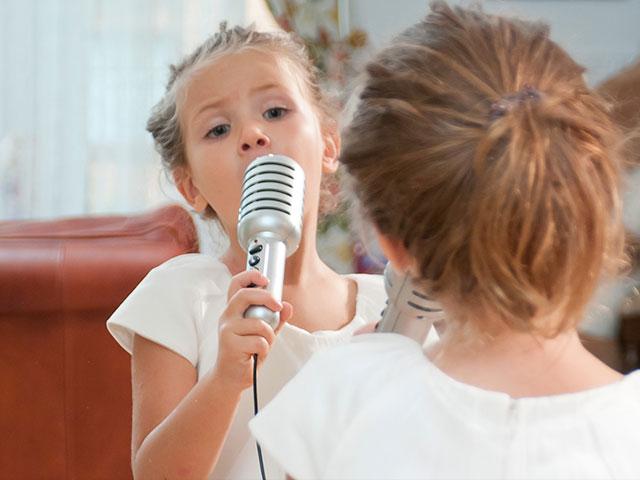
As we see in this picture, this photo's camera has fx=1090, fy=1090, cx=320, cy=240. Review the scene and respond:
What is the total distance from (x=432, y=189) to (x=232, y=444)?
489 millimetres

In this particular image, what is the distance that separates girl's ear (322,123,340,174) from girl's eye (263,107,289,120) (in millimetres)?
86

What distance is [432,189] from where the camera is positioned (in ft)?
2.62

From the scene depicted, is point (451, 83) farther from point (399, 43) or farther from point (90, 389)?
point (90, 389)

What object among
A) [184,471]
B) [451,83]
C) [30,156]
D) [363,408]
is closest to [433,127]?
[451,83]

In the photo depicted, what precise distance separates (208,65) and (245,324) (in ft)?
1.42

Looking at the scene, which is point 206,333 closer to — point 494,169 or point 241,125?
point 241,125

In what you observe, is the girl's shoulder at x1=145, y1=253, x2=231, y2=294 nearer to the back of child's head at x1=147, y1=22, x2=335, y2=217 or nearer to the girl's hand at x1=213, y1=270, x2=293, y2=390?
the back of child's head at x1=147, y1=22, x2=335, y2=217

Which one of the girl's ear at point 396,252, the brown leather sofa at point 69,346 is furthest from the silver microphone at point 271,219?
the brown leather sofa at point 69,346

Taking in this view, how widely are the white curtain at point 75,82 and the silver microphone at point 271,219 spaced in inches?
101

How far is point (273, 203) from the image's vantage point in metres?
0.96

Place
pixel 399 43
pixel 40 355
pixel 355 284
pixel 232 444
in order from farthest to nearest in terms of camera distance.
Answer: pixel 40 355, pixel 355 284, pixel 232 444, pixel 399 43

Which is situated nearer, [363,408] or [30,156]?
[363,408]

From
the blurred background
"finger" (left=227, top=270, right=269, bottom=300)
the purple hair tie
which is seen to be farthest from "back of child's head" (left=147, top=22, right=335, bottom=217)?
the blurred background

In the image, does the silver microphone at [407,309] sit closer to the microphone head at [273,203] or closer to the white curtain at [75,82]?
the microphone head at [273,203]
